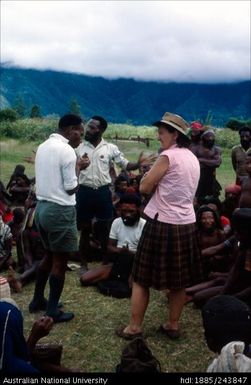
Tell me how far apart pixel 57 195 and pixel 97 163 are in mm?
1485

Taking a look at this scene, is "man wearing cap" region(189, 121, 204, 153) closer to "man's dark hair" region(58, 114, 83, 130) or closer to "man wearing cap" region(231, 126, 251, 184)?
"man wearing cap" region(231, 126, 251, 184)

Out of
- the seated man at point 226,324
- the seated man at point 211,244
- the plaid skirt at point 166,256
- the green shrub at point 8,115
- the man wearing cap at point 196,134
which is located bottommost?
the green shrub at point 8,115

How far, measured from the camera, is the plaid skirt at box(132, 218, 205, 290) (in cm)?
379

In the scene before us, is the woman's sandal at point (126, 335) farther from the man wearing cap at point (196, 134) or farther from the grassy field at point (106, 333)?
the man wearing cap at point (196, 134)

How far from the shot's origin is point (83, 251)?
5816 mm

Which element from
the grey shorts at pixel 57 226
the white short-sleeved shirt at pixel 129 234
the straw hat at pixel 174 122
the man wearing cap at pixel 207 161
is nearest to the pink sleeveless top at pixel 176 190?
the straw hat at pixel 174 122

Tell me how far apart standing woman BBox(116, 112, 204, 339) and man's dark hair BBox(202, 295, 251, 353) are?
1.47m

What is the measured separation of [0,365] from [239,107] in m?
34.1

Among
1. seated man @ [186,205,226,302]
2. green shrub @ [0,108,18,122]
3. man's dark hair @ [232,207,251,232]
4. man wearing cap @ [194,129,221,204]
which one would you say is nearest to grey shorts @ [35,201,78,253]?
man's dark hair @ [232,207,251,232]

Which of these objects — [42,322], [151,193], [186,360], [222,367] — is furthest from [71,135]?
[222,367]

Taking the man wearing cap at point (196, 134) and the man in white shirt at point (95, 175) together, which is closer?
the man in white shirt at point (95, 175)

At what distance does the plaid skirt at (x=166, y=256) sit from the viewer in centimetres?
379

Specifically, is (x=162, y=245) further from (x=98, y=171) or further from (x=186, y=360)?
(x=98, y=171)

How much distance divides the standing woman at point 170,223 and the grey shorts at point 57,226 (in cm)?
60
